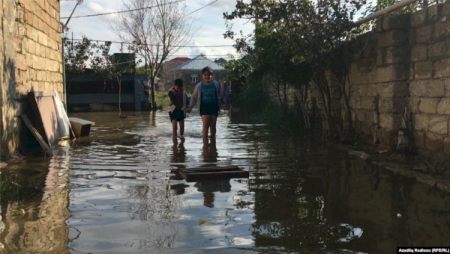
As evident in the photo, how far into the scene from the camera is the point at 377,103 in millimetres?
8227

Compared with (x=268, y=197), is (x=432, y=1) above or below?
above

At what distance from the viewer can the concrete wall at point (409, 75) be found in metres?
6.30

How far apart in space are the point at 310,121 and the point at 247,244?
896 cm

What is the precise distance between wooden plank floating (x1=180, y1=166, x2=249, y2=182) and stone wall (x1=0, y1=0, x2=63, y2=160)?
134 inches

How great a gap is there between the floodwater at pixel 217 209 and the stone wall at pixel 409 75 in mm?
1118

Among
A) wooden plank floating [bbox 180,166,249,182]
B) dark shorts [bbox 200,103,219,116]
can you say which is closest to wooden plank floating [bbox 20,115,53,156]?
wooden plank floating [bbox 180,166,249,182]

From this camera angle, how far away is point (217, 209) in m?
4.41

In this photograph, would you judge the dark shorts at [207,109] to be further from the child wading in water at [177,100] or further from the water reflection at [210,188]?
the water reflection at [210,188]

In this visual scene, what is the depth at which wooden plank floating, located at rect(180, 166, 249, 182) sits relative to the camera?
573 centimetres

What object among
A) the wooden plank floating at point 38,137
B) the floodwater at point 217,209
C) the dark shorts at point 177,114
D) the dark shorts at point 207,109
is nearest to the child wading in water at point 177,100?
the dark shorts at point 177,114

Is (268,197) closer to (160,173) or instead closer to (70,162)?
(160,173)

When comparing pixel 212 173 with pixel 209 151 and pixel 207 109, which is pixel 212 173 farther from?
pixel 207 109

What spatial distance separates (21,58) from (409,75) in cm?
692

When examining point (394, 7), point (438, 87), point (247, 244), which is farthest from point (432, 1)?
point (247, 244)
